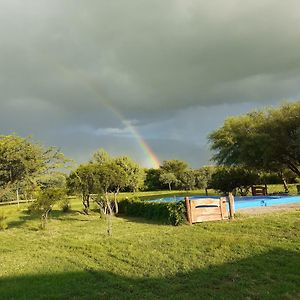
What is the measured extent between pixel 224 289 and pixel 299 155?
24.8 metres

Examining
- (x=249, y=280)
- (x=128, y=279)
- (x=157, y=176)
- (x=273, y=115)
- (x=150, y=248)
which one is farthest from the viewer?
(x=157, y=176)

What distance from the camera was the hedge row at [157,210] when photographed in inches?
646

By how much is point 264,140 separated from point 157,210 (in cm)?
1391

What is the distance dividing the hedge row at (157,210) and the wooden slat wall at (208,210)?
0.53 meters

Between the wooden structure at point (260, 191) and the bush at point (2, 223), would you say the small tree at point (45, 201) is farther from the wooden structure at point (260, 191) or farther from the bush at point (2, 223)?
the wooden structure at point (260, 191)

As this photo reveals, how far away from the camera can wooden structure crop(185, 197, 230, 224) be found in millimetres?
16047

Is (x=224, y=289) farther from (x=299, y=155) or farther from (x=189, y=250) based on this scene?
(x=299, y=155)

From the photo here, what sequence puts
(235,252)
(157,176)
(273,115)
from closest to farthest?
(235,252) < (273,115) < (157,176)

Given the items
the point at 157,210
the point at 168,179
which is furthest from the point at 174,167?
the point at 157,210

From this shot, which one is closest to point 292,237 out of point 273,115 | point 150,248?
point 150,248

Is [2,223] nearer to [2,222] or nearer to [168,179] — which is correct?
[2,222]

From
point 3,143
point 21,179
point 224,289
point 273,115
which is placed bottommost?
point 224,289

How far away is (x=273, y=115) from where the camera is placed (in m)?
31.9

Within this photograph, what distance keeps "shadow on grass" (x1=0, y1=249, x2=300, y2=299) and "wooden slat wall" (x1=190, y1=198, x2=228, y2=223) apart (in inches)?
295
